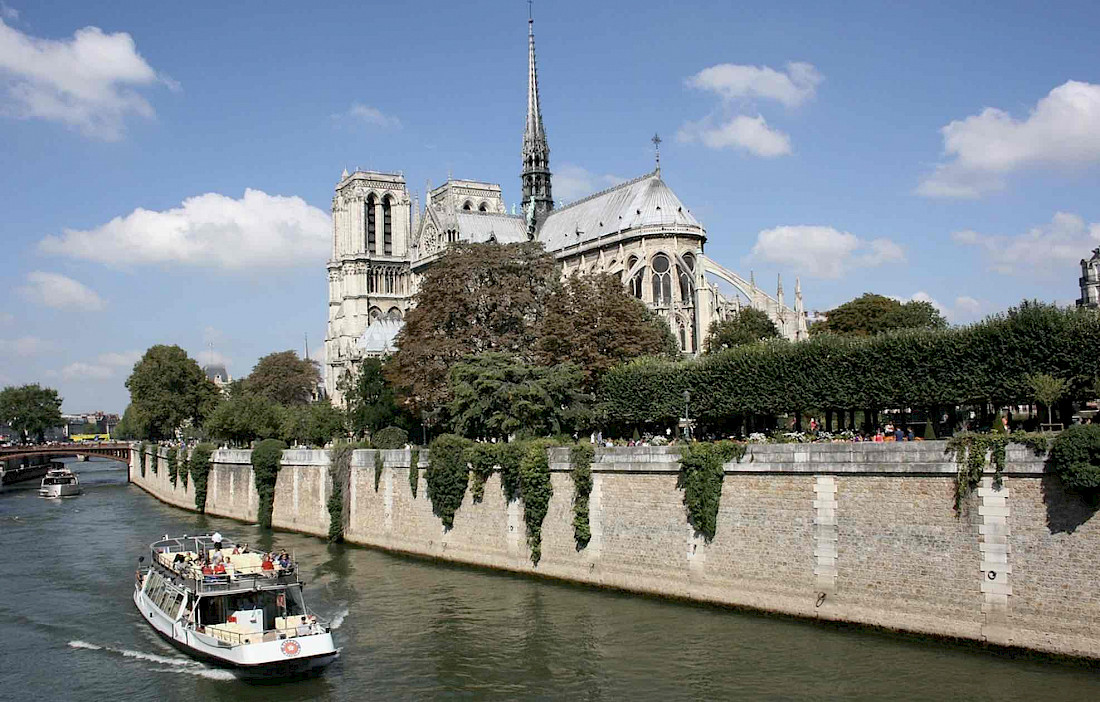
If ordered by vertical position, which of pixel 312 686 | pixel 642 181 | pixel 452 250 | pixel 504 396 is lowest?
pixel 312 686

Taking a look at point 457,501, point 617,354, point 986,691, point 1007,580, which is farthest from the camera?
point 617,354

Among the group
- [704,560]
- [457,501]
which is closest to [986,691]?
[704,560]

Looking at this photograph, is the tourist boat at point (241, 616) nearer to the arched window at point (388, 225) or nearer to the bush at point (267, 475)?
the bush at point (267, 475)

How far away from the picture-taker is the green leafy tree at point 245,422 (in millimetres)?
66500

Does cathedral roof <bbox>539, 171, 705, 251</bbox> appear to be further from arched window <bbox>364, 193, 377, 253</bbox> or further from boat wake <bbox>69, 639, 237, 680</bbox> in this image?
boat wake <bbox>69, 639, 237, 680</bbox>

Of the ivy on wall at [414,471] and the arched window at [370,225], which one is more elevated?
the arched window at [370,225]

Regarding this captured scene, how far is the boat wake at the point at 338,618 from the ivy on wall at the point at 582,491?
6.81 metres

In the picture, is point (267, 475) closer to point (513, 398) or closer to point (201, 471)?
point (201, 471)

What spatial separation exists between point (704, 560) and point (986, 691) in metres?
8.87

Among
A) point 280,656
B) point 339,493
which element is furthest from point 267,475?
point 280,656

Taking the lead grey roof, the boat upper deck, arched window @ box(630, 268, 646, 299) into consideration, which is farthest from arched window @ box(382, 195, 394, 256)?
the boat upper deck

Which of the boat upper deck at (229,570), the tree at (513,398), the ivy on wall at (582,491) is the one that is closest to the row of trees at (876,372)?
the tree at (513,398)

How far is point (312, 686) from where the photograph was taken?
2298 centimetres

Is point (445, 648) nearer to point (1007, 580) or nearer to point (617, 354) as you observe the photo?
point (1007, 580)
